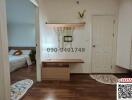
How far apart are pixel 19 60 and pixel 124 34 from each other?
4198mm

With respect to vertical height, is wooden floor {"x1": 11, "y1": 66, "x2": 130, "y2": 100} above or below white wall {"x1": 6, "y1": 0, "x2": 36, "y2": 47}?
below

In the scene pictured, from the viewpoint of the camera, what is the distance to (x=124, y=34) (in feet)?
15.0

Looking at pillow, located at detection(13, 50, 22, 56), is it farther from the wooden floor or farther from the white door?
the white door

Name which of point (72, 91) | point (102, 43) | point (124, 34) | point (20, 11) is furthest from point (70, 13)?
point (72, 91)

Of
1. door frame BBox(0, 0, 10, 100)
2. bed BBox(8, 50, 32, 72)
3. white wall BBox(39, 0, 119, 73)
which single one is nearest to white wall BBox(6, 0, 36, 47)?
bed BBox(8, 50, 32, 72)

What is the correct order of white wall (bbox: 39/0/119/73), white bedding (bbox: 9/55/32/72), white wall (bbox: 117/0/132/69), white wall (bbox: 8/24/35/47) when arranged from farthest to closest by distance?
white wall (bbox: 8/24/35/47), white bedding (bbox: 9/55/32/72), white wall (bbox: 39/0/119/73), white wall (bbox: 117/0/132/69)

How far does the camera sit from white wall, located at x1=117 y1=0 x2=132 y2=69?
4.33 meters

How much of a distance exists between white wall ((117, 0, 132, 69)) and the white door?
11.0 inches

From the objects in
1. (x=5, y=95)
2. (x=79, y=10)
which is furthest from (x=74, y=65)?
(x=5, y=95)

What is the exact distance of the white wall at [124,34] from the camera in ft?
14.2

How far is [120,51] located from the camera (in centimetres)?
481

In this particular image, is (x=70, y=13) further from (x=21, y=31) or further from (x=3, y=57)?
(x=3, y=57)

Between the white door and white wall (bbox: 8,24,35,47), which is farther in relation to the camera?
white wall (bbox: 8,24,35,47)

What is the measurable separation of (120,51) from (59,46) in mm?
2141
